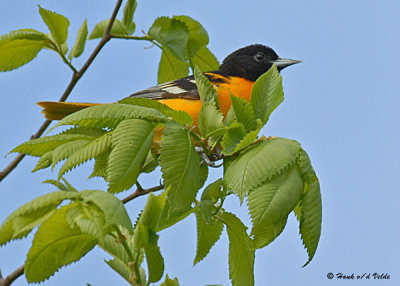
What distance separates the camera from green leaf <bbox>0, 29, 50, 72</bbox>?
136 inches

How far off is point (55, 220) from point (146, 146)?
1.28 ft

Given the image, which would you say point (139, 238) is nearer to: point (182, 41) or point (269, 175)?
point (269, 175)

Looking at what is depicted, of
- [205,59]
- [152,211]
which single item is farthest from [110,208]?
[205,59]

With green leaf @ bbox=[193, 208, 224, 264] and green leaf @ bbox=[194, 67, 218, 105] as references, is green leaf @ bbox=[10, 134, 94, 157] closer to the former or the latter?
green leaf @ bbox=[194, 67, 218, 105]

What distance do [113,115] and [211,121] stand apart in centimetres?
42

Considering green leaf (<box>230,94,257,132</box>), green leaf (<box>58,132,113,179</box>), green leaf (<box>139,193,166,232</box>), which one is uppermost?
green leaf (<box>230,94,257,132</box>)

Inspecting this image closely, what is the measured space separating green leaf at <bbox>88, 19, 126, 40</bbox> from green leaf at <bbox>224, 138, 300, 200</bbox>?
1902 millimetres

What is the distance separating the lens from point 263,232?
2125 millimetres

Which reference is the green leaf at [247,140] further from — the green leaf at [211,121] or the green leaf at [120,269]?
the green leaf at [120,269]

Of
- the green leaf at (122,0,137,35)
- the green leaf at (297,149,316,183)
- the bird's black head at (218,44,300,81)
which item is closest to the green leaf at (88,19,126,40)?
the green leaf at (122,0,137,35)

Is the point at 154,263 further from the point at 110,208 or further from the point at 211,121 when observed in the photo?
the point at 211,121

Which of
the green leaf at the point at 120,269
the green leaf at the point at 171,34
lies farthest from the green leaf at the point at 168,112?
the green leaf at the point at 171,34

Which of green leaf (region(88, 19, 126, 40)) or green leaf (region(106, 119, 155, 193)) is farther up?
green leaf (region(88, 19, 126, 40))

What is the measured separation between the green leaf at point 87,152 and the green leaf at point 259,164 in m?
0.43
